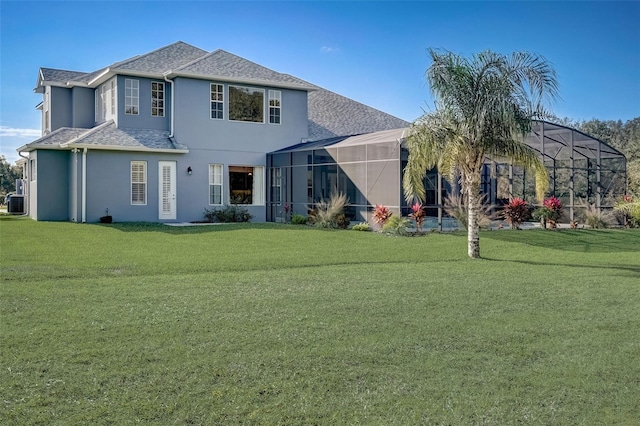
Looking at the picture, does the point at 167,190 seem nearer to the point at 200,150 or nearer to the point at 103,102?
the point at 200,150

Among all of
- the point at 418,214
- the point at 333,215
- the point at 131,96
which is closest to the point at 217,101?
the point at 131,96

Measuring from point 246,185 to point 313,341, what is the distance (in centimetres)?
1839

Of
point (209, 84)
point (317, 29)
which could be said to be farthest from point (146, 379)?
point (209, 84)

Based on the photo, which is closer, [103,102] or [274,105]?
[103,102]

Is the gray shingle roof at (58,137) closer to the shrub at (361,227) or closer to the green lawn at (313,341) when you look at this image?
the green lawn at (313,341)

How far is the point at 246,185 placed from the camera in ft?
79.3

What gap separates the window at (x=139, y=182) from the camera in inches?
856

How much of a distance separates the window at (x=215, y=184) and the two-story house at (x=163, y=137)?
0.13 ft

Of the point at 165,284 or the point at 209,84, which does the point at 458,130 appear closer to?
the point at 165,284

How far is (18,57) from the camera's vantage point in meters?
22.6

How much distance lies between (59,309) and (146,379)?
9.99ft

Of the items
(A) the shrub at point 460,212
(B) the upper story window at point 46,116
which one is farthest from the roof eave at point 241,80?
(A) the shrub at point 460,212

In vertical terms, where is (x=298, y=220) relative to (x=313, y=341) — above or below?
above

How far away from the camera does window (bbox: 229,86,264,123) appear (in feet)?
78.0
